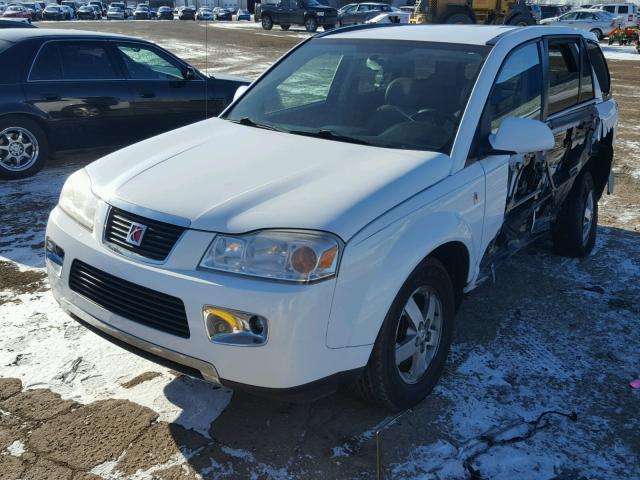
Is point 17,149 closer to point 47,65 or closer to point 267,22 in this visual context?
point 47,65

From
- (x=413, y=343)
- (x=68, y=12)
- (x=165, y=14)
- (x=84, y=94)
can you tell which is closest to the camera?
(x=413, y=343)

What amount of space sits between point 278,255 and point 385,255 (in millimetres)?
459

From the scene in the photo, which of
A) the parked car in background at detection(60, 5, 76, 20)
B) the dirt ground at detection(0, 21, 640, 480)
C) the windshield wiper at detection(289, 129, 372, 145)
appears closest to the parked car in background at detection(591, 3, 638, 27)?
the dirt ground at detection(0, 21, 640, 480)

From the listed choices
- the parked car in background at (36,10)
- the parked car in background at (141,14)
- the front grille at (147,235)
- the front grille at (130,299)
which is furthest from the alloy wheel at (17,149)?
the parked car in background at (141,14)

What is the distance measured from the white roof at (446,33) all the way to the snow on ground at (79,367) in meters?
2.42

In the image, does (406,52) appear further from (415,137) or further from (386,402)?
(386,402)

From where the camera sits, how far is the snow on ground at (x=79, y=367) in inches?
128

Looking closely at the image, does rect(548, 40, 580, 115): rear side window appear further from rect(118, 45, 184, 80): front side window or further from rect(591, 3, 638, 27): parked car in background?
rect(591, 3, 638, 27): parked car in background

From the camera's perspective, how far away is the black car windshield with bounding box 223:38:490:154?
11.5 ft

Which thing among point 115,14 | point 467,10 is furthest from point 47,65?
point 115,14

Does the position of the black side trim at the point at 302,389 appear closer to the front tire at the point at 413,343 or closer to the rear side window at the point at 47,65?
the front tire at the point at 413,343

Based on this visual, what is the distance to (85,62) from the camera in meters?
7.42

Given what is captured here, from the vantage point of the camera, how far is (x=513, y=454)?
2.90m

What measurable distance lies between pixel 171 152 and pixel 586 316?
2.88 m
